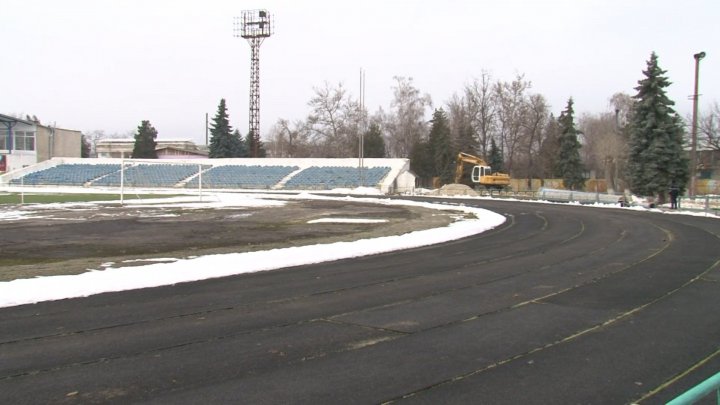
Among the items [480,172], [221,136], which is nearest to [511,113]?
[480,172]

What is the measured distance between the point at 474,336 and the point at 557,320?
4.60ft

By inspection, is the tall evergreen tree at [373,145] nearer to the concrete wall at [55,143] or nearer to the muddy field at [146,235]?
the concrete wall at [55,143]

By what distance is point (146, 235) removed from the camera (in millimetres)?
17266

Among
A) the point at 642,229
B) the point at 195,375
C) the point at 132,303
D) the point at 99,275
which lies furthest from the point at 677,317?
the point at 642,229

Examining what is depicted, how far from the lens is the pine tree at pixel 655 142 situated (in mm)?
38844

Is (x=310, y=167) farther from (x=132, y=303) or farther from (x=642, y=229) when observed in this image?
(x=132, y=303)

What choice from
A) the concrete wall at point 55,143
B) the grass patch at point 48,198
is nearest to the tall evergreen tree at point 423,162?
the grass patch at point 48,198

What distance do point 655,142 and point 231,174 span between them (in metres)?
49.4

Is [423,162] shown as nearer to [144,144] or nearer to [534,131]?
[534,131]

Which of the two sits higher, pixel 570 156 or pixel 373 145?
pixel 373 145

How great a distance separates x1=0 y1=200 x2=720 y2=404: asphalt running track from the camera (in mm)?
4621

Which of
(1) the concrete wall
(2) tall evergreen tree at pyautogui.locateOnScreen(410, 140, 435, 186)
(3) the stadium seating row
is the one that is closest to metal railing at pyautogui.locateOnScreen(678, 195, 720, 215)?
(3) the stadium seating row

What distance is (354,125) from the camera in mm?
94125

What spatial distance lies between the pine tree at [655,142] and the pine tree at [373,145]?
162ft
